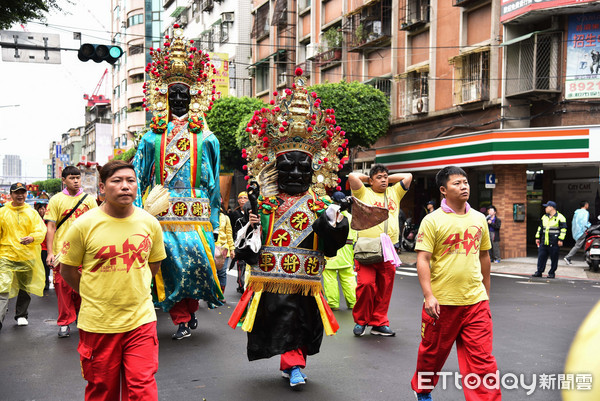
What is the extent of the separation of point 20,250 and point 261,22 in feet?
104

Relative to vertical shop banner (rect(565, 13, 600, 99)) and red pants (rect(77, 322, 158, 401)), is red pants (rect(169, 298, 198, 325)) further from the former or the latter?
vertical shop banner (rect(565, 13, 600, 99))

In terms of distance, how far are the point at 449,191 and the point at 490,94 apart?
51.2 feet

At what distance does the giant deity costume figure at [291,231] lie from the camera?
527 cm

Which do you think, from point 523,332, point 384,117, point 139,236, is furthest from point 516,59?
point 139,236

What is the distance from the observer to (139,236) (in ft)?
13.1

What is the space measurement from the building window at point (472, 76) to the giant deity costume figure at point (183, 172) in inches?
538

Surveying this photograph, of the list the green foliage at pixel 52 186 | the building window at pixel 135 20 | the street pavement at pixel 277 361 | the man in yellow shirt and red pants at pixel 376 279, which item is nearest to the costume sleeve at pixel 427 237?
the street pavement at pixel 277 361

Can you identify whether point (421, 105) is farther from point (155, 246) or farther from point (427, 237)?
point (155, 246)

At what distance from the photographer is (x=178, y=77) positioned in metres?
7.59

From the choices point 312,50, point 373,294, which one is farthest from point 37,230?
point 312,50

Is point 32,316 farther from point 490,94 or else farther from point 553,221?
point 490,94

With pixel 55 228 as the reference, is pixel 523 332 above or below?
below

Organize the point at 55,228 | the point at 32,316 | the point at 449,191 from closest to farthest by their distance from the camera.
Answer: the point at 449,191
the point at 55,228
the point at 32,316

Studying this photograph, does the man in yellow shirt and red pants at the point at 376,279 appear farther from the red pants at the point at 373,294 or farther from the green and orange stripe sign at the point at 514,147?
the green and orange stripe sign at the point at 514,147
